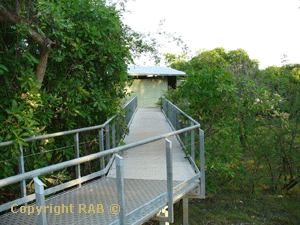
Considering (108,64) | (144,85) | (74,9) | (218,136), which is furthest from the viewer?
(144,85)

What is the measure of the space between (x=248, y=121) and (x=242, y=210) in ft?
8.60

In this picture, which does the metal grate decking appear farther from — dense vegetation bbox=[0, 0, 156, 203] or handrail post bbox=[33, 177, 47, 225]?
handrail post bbox=[33, 177, 47, 225]

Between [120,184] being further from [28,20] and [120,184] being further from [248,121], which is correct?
[248,121]

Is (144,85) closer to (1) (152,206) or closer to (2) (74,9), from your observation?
(2) (74,9)

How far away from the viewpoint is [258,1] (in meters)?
12.9

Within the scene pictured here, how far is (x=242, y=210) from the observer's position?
7648 millimetres

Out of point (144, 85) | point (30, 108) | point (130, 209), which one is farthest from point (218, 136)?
point (144, 85)

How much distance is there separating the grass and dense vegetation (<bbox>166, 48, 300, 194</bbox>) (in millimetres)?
328

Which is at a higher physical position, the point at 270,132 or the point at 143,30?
the point at 143,30

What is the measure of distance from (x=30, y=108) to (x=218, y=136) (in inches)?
168

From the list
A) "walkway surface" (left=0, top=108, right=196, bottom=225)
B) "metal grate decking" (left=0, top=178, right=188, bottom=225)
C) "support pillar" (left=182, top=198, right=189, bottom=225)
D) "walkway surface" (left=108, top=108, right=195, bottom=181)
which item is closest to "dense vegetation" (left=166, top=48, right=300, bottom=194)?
"support pillar" (left=182, top=198, right=189, bottom=225)

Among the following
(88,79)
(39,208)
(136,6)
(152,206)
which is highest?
(136,6)

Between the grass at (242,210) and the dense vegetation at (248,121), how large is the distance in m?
0.33

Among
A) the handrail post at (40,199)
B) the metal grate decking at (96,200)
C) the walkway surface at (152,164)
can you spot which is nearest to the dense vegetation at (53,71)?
the metal grate decking at (96,200)
